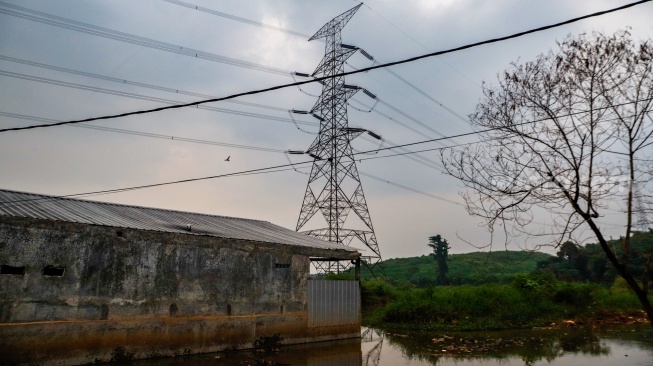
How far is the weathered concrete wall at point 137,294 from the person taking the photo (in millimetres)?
10672

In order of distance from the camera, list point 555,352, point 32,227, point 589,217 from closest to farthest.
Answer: point 589,217 → point 32,227 → point 555,352

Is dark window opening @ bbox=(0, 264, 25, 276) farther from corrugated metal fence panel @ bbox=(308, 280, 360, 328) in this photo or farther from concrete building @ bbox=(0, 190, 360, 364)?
corrugated metal fence panel @ bbox=(308, 280, 360, 328)

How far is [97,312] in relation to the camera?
1162 centimetres

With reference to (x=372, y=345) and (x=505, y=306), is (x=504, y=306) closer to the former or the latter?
(x=505, y=306)

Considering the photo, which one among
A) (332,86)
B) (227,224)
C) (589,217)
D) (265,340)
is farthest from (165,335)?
(332,86)

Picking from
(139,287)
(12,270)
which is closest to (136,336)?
(139,287)

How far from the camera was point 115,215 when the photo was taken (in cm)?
1471

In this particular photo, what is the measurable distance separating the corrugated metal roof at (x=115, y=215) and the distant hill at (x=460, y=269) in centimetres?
3622

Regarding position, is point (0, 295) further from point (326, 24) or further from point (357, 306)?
point (326, 24)

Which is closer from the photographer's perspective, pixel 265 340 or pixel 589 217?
pixel 589 217

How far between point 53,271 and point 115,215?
3.72 metres

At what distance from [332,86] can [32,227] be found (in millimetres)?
22802

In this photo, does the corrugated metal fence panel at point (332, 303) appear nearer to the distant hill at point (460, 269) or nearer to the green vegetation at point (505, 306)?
the green vegetation at point (505, 306)

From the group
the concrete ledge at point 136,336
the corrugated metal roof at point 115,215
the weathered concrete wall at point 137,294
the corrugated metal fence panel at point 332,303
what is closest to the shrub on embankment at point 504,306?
the corrugated metal fence panel at point 332,303
